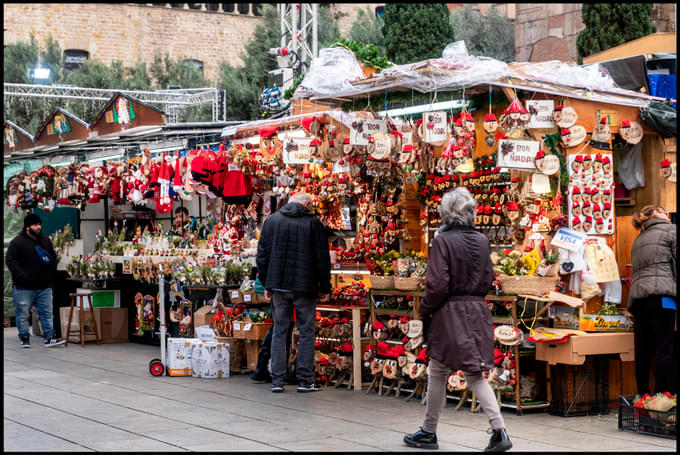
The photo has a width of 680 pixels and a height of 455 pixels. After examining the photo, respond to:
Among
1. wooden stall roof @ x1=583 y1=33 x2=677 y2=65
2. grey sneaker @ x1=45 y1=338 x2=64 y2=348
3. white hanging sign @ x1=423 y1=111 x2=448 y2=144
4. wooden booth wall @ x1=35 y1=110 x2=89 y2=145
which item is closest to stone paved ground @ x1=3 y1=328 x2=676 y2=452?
white hanging sign @ x1=423 y1=111 x2=448 y2=144

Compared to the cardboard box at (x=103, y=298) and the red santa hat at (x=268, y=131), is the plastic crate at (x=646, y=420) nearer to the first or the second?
the red santa hat at (x=268, y=131)

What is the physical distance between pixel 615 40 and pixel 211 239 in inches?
554

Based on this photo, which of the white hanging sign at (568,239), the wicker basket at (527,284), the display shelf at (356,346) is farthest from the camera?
the display shelf at (356,346)

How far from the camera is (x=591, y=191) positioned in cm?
802

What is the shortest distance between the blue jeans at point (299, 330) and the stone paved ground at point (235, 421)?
209mm

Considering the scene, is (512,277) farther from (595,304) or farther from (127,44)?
(127,44)

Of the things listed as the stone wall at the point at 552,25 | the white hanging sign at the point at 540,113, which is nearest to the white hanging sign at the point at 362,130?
the white hanging sign at the point at 540,113

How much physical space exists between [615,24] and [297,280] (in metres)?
16.5

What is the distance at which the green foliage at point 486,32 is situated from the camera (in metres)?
31.8

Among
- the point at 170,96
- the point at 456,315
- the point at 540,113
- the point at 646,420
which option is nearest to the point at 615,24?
the point at 170,96

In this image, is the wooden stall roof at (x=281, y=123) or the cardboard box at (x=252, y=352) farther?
the cardboard box at (x=252, y=352)

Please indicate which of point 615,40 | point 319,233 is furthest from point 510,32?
point 319,233

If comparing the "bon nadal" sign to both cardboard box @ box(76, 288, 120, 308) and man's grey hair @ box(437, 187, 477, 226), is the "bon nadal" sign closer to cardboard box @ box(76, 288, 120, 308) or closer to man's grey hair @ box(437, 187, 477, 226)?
man's grey hair @ box(437, 187, 477, 226)

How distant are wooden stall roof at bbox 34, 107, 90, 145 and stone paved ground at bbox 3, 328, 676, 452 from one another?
4.75 meters
